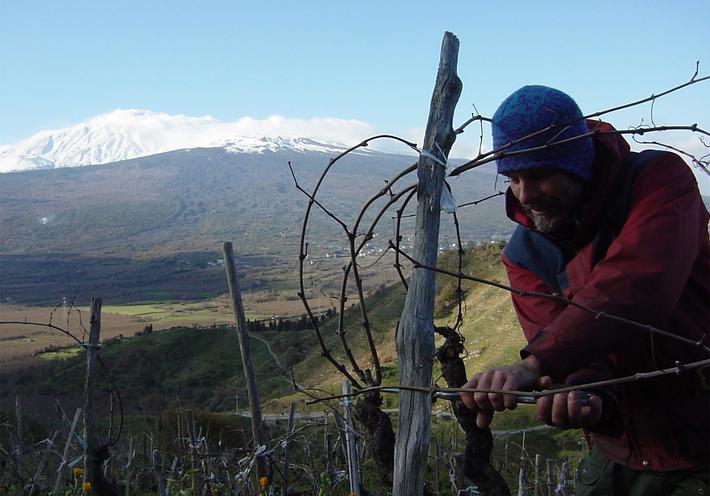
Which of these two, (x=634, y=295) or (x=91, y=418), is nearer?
(x=634, y=295)

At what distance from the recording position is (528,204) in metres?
2.03

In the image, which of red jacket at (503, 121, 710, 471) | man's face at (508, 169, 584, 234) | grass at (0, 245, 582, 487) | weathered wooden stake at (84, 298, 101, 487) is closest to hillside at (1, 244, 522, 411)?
grass at (0, 245, 582, 487)

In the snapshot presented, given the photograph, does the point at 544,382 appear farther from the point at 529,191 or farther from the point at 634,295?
the point at 529,191

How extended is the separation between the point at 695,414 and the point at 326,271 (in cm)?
9177

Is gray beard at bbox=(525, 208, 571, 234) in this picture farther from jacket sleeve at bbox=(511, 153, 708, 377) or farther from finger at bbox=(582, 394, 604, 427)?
finger at bbox=(582, 394, 604, 427)

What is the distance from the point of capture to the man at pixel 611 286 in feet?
5.62

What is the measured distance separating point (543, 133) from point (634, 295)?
49cm

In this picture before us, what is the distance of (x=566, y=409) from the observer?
1.67 m

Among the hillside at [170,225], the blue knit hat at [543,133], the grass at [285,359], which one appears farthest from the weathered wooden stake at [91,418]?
the hillside at [170,225]

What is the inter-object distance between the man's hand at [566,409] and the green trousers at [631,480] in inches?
16.8

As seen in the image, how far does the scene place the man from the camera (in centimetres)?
171

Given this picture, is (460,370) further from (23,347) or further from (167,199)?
(167,199)

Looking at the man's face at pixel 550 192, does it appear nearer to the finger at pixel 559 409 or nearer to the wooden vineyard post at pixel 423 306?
the wooden vineyard post at pixel 423 306

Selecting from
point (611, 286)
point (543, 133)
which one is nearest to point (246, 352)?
point (543, 133)
